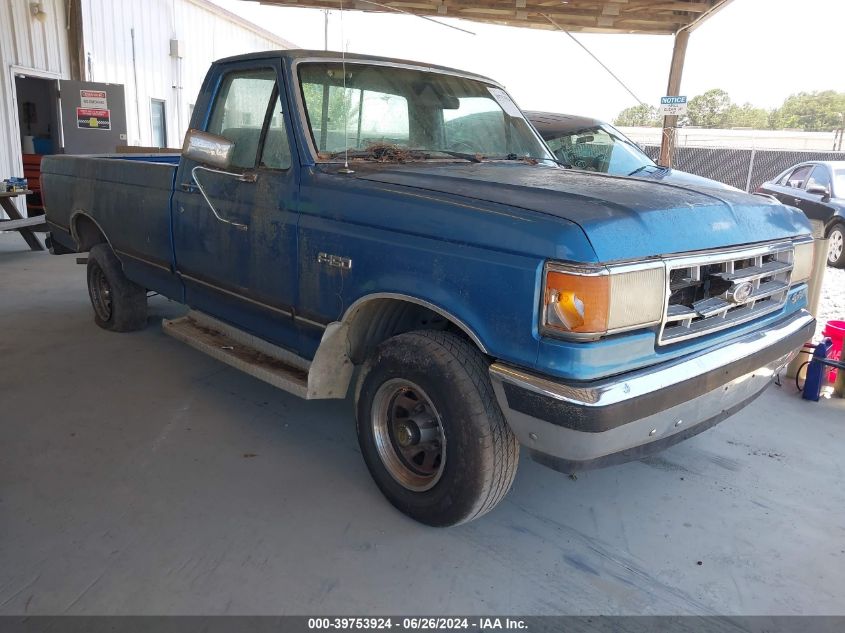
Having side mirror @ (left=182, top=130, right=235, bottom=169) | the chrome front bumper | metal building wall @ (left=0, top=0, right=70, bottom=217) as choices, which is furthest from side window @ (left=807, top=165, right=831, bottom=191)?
metal building wall @ (left=0, top=0, right=70, bottom=217)

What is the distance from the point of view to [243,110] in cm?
361

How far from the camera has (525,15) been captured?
336 inches

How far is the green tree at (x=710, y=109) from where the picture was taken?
21609 mm

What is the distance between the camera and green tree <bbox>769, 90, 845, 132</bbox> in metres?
19.8

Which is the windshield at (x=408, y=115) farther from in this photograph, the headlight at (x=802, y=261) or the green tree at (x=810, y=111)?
the green tree at (x=810, y=111)

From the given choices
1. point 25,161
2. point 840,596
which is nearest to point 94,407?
point 840,596

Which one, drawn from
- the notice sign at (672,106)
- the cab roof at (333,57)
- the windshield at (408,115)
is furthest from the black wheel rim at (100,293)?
the notice sign at (672,106)

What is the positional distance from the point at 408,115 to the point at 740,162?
12.4 metres

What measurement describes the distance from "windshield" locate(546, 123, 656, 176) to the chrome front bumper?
517 centimetres

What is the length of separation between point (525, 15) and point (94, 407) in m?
7.33

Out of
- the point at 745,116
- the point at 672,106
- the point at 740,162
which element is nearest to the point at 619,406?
the point at 672,106

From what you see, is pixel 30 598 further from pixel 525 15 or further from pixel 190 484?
pixel 525 15

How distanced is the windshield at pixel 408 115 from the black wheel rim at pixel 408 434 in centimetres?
121

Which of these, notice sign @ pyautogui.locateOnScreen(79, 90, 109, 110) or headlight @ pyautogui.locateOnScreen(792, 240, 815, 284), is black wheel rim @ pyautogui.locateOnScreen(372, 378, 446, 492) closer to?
headlight @ pyautogui.locateOnScreen(792, 240, 815, 284)
